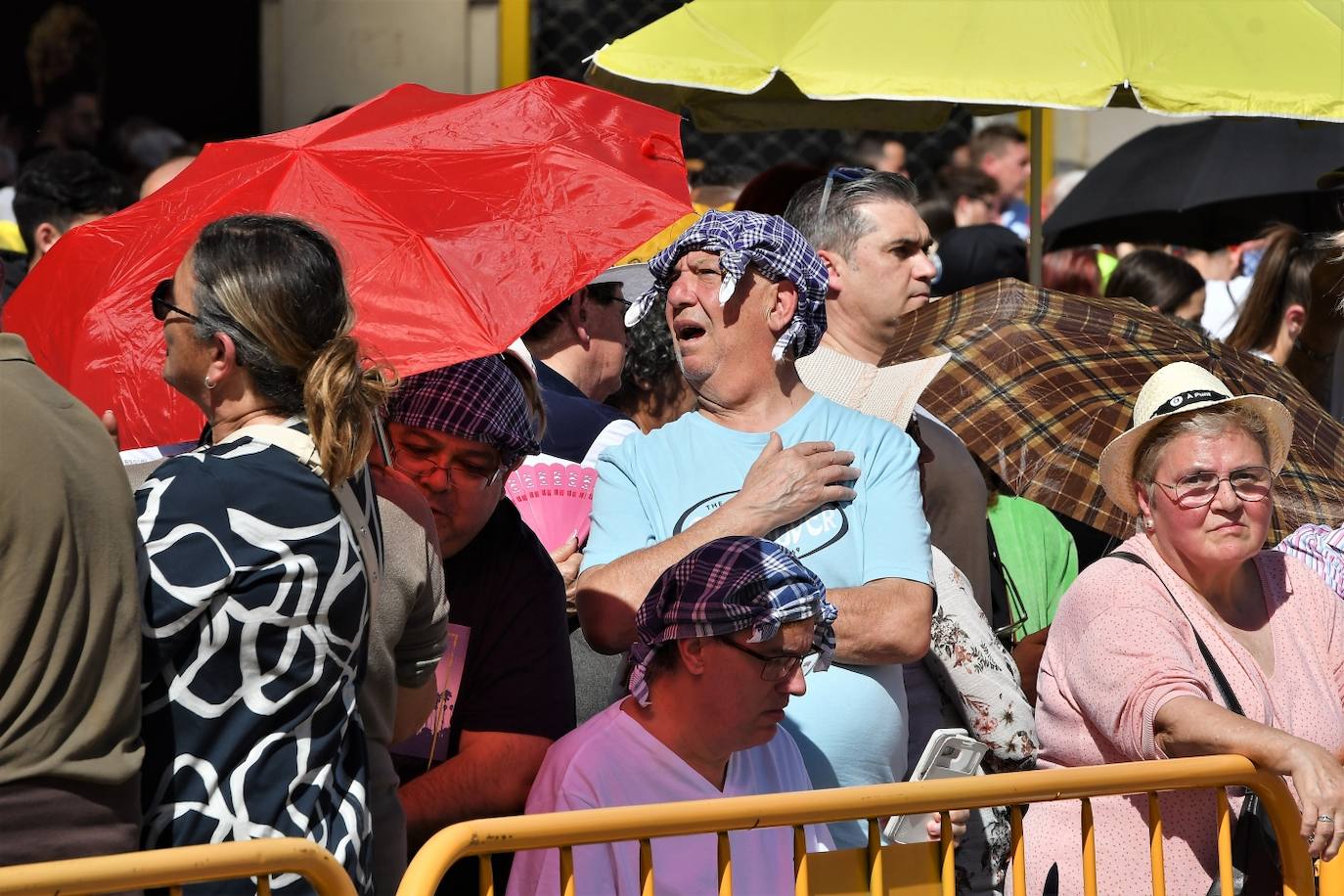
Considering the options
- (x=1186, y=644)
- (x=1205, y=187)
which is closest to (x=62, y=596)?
(x=1186, y=644)

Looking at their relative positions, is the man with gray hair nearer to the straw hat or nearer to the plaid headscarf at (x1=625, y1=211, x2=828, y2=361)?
the straw hat

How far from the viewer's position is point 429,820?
3.24 meters

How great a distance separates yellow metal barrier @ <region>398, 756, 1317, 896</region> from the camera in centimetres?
267

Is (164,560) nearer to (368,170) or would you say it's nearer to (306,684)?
(306,684)

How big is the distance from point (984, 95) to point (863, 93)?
1.05ft

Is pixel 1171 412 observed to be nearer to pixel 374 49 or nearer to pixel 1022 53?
pixel 1022 53

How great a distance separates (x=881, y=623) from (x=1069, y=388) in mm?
1321

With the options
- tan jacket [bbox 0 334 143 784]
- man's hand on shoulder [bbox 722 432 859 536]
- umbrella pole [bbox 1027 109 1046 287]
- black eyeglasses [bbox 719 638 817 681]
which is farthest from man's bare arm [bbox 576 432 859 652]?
umbrella pole [bbox 1027 109 1046 287]

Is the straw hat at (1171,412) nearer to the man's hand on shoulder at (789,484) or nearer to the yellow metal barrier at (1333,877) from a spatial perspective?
the man's hand on shoulder at (789,484)

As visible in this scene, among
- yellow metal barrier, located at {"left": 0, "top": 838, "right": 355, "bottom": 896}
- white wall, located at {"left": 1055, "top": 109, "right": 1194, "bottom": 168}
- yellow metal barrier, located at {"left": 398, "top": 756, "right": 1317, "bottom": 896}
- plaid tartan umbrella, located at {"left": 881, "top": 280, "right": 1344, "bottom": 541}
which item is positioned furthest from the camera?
white wall, located at {"left": 1055, "top": 109, "right": 1194, "bottom": 168}

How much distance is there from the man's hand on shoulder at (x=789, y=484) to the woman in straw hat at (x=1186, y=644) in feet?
2.12

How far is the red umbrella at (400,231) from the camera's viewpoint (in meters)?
3.21

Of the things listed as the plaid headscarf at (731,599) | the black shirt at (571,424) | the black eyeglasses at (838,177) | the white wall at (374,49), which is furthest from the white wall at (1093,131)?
the plaid headscarf at (731,599)

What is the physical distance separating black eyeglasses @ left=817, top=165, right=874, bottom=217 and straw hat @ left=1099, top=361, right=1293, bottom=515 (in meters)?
1.28
